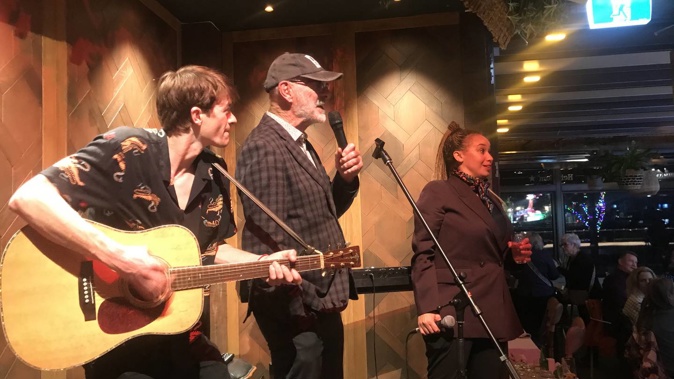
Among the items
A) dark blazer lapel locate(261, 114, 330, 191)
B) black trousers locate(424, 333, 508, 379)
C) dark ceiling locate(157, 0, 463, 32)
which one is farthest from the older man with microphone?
dark ceiling locate(157, 0, 463, 32)

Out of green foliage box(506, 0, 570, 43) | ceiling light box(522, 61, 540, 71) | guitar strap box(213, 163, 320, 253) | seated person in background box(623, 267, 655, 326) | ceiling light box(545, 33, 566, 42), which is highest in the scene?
ceiling light box(522, 61, 540, 71)

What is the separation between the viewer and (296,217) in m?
2.24

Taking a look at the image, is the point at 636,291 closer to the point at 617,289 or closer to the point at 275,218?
the point at 617,289

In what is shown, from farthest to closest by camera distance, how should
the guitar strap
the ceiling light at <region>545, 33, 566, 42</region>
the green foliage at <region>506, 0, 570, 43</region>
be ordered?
1. the ceiling light at <region>545, 33, 566, 42</region>
2. the green foliage at <region>506, 0, 570, 43</region>
3. the guitar strap

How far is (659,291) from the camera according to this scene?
4.55m

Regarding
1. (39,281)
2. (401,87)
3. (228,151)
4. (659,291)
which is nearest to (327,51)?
(401,87)

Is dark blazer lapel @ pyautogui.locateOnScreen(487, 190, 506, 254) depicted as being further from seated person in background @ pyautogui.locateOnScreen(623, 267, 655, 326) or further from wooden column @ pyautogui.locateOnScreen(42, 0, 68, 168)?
seated person in background @ pyautogui.locateOnScreen(623, 267, 655, 326)

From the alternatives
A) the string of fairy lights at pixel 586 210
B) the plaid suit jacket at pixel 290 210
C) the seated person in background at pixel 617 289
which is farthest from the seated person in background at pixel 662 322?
the string of fairy lights at pixel 586 210

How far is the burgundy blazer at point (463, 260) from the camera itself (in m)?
2.87

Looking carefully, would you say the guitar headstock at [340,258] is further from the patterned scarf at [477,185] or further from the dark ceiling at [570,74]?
the dark ceiling at [570,74]

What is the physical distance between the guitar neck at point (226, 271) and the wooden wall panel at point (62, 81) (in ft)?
4.78

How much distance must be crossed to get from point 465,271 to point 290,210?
1.06 m

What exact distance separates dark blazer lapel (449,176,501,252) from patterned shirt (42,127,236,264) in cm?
148

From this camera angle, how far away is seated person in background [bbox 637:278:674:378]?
177 inches
